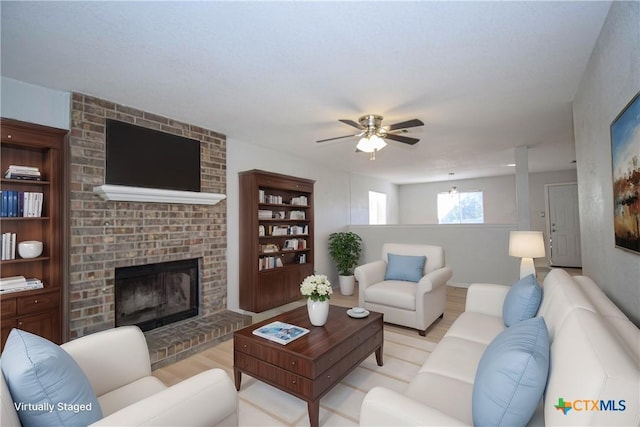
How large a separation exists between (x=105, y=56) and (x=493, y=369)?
9.52 ft

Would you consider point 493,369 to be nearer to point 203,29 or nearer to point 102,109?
point 203,29

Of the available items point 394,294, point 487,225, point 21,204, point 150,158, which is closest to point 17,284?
point 21,204

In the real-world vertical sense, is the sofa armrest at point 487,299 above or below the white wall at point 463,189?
below

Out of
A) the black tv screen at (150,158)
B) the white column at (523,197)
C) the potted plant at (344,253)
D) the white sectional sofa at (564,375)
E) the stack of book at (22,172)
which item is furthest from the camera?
the potted plant at (344,253)

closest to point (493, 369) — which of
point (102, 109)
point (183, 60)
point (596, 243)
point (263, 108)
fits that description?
point (596, 243)

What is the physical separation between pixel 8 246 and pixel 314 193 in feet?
13.3

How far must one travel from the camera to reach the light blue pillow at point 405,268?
3689 mm

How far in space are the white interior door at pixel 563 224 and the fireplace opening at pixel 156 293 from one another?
7880 millimetres

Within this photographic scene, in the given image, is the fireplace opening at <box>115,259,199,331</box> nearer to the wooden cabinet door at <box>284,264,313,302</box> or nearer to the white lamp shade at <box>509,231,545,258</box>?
the wooden cabinet door at <box>284,264,313,302</box>

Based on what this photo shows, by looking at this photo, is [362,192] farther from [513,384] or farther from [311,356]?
[513,384]

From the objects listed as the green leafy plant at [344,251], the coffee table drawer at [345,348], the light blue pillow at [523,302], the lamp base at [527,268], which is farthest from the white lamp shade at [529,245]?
the green leafy plant at [344,251]

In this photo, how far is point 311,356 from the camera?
1.84 meters

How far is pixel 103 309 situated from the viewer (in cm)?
279

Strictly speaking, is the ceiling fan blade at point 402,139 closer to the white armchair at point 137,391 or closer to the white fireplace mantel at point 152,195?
the white fireplace mantel at point 152,195
